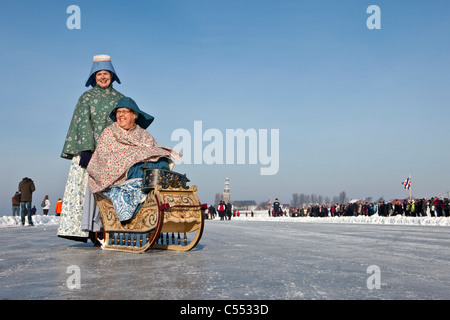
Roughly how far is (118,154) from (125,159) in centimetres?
16

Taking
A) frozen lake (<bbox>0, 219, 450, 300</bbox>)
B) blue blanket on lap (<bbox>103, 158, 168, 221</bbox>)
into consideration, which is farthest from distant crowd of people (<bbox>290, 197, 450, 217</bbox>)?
blue blanket on lap (<bbox>103, 158, 168, 221</bbox>)

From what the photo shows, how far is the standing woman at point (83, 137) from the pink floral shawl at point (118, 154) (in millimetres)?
477

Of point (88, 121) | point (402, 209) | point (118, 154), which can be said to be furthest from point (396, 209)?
point (118, 154)

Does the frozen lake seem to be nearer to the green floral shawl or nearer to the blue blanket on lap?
the blue blanket on lap

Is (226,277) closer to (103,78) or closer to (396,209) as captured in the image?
(103,78)

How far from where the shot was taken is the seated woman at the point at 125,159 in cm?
593

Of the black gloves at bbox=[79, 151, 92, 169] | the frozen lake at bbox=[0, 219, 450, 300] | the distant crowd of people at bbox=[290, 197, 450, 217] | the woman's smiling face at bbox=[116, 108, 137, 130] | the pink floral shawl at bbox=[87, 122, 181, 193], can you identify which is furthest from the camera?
the distant crowd of people at bbox=[290, 197, 450, 217]

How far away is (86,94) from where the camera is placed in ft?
23.5

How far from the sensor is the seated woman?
234 inches

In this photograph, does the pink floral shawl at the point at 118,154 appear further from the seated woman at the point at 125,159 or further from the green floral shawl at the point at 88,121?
the green floral shawl at the point at 88,121

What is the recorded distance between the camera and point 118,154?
6.16 meters

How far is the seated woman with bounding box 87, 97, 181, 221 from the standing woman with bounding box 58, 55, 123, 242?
0.48m
